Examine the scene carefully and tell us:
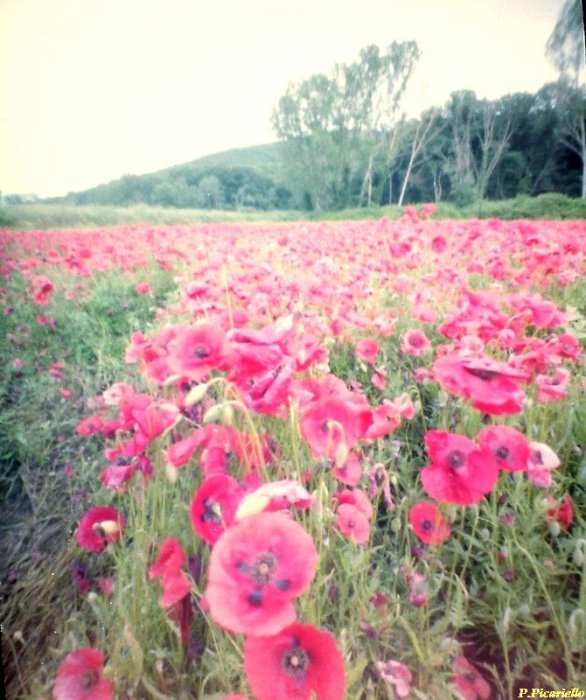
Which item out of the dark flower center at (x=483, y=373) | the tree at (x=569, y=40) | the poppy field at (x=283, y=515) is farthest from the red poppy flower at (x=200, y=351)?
the tree at (x=569, y=40)

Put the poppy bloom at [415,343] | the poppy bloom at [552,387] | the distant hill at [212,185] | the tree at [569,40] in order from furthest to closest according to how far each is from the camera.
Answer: the distant hill at [212,185]
the poppy bloom at [415,343]
the tree at [569,40]
the poppy bloom at [552,387]

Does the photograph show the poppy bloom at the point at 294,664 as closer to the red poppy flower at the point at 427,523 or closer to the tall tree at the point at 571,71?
the red poppy flower at the point at 427,523

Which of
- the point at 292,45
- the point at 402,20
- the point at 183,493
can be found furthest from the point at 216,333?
the point at 402,20

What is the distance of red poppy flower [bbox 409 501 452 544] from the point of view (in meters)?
0.86

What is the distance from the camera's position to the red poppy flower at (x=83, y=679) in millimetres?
736

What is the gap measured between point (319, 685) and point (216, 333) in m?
0.53

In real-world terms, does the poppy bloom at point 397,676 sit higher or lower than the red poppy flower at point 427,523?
lower

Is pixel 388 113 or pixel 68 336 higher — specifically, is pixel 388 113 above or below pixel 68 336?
above

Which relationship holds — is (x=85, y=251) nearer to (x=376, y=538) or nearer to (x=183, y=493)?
(x=183, y=493)

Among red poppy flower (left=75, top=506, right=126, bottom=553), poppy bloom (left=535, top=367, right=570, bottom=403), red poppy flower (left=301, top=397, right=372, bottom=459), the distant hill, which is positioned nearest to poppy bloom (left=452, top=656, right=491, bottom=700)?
red poppy flower (left=301, top=397, right=372, bottom=459)

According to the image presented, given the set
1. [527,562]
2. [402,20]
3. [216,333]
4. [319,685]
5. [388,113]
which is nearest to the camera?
[319,685]

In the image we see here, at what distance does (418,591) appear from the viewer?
82 centimetres

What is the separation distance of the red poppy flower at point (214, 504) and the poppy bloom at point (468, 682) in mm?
550

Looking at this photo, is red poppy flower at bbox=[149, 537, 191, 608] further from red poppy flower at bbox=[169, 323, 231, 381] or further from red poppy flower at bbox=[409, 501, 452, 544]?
red poppy flower at bbox=[409, 501, 452, 544]
